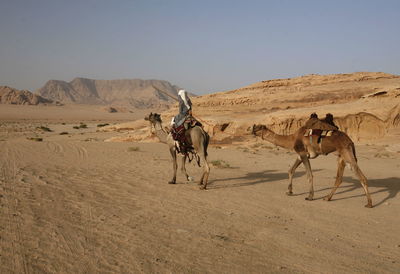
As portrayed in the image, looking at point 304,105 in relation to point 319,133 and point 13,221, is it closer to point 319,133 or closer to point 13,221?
point 319,133

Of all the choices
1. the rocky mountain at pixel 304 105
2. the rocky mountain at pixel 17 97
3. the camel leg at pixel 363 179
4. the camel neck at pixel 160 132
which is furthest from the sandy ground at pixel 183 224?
the rocky mountain at pixel 17 97

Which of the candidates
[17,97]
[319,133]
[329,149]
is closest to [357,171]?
[329,149]

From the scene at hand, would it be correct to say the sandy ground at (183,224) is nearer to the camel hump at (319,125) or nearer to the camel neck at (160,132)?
the camel neck at (160,132)

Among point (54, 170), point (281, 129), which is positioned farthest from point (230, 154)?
point (54, 170)

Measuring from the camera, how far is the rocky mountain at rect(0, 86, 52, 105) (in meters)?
127

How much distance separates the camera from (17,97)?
423 ft

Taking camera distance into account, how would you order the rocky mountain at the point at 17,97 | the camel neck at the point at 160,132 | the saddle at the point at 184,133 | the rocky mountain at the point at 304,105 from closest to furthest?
the saddle at the point at 184,133 → the camel neck at the point at 160,132 → the rocky mountain at the point at 304,105 → the rocky mountain at the point at 17,97

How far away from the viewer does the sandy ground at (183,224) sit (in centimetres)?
452

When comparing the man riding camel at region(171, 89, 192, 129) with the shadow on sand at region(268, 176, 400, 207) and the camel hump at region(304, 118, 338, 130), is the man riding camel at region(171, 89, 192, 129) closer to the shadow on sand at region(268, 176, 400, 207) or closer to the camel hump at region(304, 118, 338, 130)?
the camel hump at region(304, 118, 338, 130)

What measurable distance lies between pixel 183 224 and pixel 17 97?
144m

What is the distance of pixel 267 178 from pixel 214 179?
7.12 feet

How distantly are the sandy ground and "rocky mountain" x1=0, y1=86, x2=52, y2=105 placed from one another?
134 m

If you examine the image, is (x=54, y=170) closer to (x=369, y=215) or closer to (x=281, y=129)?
(x=369, y=215)

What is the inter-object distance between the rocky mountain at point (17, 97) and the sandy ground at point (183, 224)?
5270 inches
